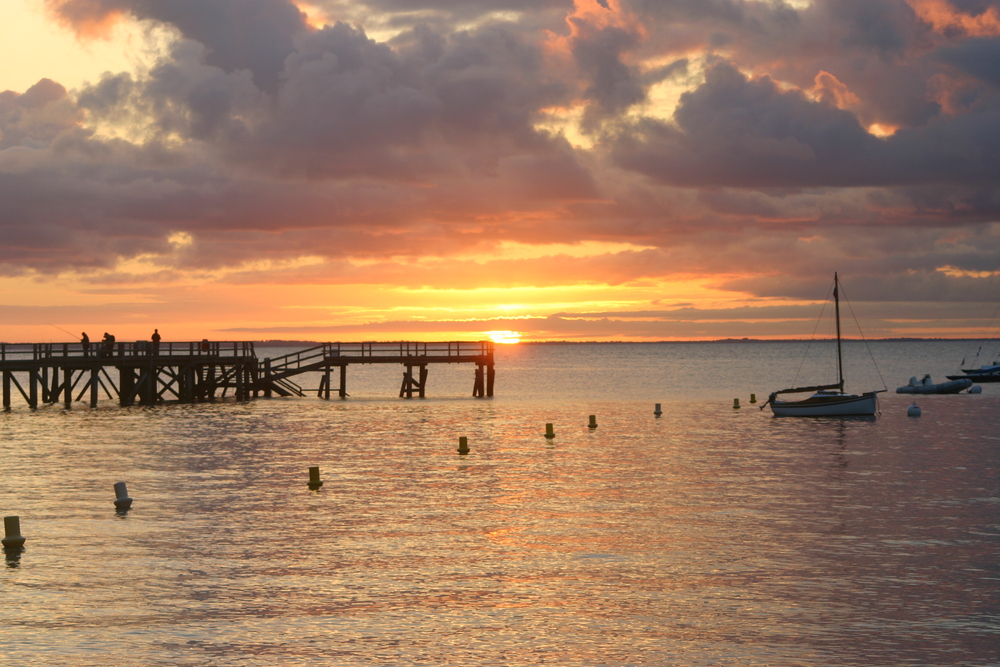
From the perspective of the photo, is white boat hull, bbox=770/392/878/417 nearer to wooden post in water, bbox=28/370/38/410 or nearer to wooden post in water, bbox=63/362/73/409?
wooden post in water, bbox=63/362/73/409

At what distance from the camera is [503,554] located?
2112 centimetres

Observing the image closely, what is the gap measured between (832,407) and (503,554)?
46940 millimetres

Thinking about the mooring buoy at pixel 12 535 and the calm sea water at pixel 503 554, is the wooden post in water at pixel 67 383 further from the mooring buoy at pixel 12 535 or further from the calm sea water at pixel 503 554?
the mooring buoy at pixel 12 535

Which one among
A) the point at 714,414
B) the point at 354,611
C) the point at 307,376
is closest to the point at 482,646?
the point at 354,611

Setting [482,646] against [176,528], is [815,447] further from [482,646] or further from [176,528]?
[482,646]

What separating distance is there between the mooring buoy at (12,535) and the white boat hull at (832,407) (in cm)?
4969

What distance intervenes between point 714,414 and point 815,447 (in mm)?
22754

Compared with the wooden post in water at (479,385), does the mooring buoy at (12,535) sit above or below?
below

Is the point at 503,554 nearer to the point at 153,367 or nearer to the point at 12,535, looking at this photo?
the point at 12,535

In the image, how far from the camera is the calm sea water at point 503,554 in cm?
1493

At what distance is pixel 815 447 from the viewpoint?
45438 mm

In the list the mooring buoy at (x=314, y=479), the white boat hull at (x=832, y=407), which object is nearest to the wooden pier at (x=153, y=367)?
the white boat hull at (x=832, y=407)

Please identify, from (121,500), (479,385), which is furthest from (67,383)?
(121,500)

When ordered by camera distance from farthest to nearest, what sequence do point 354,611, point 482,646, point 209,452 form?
1. point 209,452
2. point 354,611
3. point 482,646
